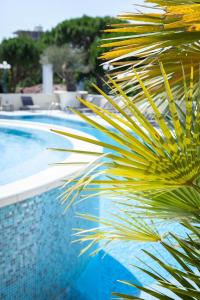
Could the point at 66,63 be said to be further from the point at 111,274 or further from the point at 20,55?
the point at 111,274

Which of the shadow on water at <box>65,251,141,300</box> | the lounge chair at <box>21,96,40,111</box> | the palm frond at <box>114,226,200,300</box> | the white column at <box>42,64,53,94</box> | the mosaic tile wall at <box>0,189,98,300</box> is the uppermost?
the palm frond at <box>114,226,200,300</box>

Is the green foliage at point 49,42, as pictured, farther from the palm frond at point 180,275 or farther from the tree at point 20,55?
the palm frond at point 180,275

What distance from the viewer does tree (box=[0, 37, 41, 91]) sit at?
3350 centimetres

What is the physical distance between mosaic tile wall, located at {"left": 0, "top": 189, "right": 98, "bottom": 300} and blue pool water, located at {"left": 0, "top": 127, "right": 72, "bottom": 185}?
4.05 feet

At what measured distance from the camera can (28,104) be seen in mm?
20156

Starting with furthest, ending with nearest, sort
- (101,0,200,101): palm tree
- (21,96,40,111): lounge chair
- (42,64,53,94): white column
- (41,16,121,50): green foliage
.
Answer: (41,16,121,50): green foliage → (42,64,53,94): white column → (21,96,40,111): lounge chair → (101,0,200,101): palm tree

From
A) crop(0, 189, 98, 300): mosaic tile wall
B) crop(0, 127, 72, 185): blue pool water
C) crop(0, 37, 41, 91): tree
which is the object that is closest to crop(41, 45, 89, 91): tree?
crop(0, 37, 41, 91): tree

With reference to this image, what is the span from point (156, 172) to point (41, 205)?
3010mm

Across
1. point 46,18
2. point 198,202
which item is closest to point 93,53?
point 46,18

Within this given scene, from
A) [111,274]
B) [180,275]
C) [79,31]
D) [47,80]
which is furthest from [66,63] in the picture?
[180,275]

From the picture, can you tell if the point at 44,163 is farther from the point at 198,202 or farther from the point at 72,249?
the point at 198,202

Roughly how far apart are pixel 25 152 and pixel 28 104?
37.6 feet

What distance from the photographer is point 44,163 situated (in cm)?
641

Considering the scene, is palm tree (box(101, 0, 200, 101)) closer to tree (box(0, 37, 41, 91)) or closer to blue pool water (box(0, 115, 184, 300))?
blue pool water (box(0, 115, 184, 300))
